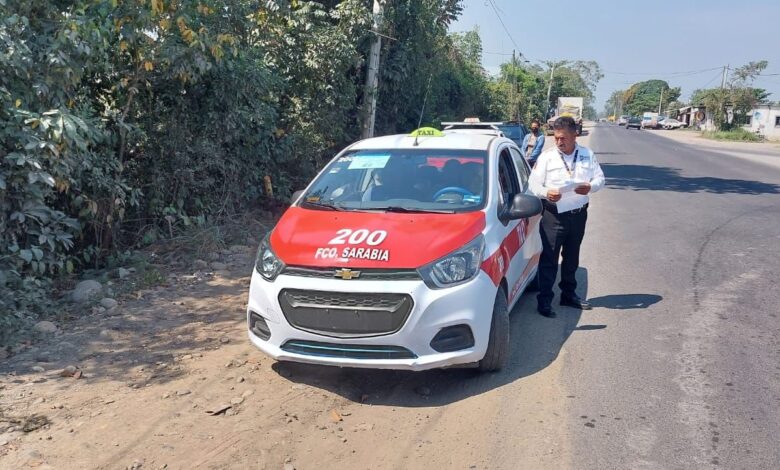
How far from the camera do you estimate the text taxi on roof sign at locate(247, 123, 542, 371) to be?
4.14 metres

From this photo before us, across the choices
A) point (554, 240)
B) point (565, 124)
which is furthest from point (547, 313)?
point (565, 124)

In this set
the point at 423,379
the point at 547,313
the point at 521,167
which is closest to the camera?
the point at 423,379

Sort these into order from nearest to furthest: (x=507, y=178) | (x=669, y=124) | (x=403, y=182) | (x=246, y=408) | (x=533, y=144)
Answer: (x=246, y=408) < (x=403, y=182) < (x=507, y=178) < (x=533, y=144) < (x=669, y=124)

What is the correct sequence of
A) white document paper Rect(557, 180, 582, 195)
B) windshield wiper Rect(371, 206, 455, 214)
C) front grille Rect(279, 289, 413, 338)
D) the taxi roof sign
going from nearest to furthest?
front grille Rect(279, 289, 413, 338) → windshield wiper Rect(371, 206, 455, 214) → white document paper Rect(557, 180, 582, 195) → the taxi roof sign

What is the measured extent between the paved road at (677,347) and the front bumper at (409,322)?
2.65ft

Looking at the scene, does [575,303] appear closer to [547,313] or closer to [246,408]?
[547,313]

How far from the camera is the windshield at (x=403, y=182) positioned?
16.6 ft

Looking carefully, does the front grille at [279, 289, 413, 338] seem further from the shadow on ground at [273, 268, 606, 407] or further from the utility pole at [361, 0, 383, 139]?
the utility pole at [361, 0, 383, 139]

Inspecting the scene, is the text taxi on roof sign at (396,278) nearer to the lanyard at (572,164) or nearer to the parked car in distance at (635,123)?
the lanyard at (572,164)

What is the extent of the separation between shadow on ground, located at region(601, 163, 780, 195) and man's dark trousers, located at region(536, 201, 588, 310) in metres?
10.6

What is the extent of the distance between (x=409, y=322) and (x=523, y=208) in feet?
4.76

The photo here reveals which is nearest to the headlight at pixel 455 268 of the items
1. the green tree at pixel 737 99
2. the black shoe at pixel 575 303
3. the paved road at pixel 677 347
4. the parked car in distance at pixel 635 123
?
the paved road at pixel 677 347

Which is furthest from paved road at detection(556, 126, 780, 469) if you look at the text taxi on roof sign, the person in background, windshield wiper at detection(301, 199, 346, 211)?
the person in background

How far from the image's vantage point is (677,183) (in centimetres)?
1706
